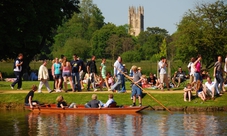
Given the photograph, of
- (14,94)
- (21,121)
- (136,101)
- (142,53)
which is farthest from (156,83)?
(142,53)

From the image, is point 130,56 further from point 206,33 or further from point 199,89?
point 199,89

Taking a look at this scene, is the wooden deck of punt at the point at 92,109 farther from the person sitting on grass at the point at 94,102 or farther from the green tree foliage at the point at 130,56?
the green tree foliage at the point at 130,56

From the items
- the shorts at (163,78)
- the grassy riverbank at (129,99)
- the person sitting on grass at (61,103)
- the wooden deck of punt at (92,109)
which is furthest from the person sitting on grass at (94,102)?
the shorts at (163,78)

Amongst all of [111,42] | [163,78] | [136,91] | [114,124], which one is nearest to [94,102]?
[136,91]

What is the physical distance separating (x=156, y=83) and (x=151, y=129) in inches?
607

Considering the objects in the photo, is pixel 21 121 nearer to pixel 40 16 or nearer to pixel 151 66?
pixel 40 16

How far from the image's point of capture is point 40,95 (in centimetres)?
3350

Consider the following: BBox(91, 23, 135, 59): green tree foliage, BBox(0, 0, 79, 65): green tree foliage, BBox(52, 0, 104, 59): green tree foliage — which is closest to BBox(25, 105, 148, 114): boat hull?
BBox(0, 0, 79, 65): green tree foliage

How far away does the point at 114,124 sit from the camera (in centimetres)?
2525

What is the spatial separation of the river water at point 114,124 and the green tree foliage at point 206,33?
40.8 m

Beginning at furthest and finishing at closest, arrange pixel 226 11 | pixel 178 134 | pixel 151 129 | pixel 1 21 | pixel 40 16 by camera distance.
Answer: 1. pixel 226 11
2. pixel 40 16
3. pixel 1 21
4. pixel 151 129
5. pixel 178 134

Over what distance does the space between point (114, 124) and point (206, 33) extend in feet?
153

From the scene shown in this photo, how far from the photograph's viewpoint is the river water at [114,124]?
2281cm

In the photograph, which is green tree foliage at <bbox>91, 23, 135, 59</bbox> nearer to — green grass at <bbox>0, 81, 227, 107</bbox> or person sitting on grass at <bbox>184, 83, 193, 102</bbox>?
green grass at <bbox>0, 81, 227, 107</bbox>
